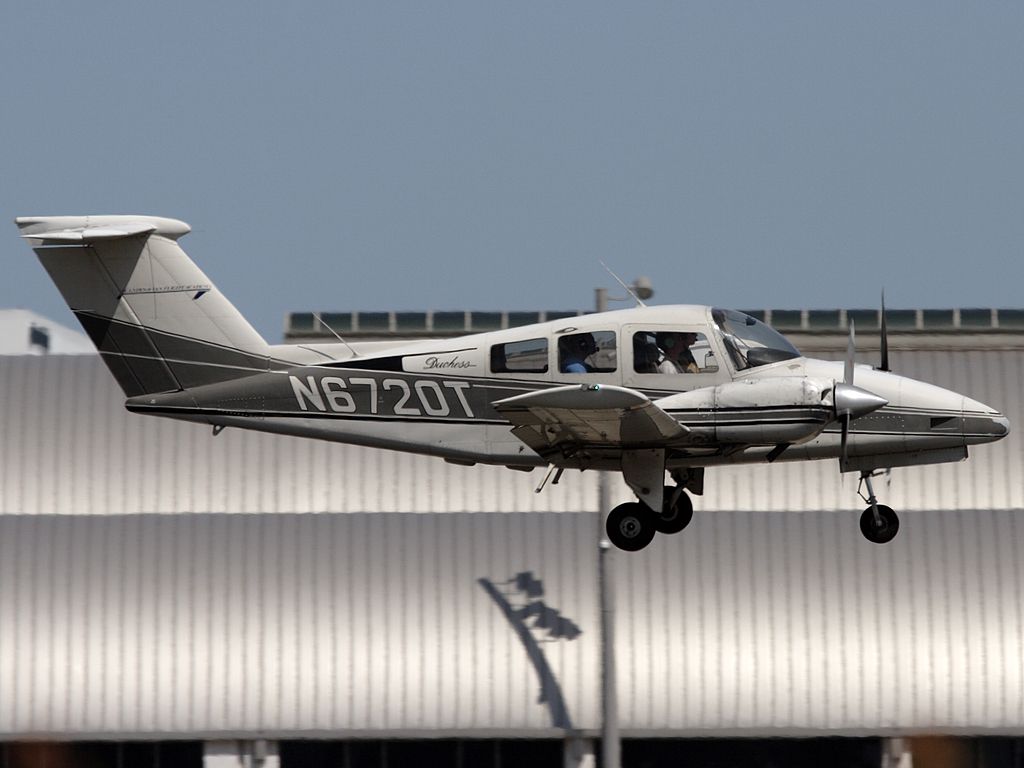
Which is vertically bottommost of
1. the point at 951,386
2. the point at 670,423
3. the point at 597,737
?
the point at 597,737

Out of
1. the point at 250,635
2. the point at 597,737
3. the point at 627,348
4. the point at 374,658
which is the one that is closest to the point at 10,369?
the point at 250,635

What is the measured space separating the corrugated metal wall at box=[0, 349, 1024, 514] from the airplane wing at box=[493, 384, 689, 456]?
488 inches

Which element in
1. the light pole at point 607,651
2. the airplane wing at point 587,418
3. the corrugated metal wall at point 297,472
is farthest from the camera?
the corrugated metal wall at point 297,472

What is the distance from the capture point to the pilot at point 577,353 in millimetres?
17188

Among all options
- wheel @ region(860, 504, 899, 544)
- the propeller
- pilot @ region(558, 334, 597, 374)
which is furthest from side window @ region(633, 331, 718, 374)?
wheel @ region(860, 504, 899, 544)

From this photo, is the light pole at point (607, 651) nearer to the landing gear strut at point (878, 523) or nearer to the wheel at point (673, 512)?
the wheel at point (673, 512)

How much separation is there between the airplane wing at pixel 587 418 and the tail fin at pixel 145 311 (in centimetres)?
377

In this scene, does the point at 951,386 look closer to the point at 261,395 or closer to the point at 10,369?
the point at 261,395

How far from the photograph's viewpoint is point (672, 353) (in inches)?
679

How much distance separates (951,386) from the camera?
30.4 meters

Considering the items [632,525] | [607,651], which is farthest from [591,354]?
[607,651]

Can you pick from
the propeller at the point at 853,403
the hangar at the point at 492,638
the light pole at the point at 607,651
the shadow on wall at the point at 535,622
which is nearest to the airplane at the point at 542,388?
the propeller at the point at 853,403

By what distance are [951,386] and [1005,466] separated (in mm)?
1851

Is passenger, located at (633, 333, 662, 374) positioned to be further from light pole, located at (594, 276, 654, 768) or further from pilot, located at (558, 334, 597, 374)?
light pole, located at (594, 276, 654, 768)
